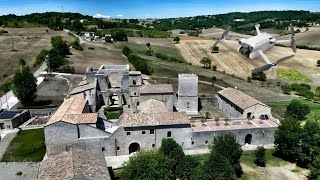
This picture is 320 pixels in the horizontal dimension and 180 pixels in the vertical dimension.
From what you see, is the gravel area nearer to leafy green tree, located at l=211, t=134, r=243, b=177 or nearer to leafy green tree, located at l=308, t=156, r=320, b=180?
leafy green tree, located at l=211, t=134, r=243, b=177

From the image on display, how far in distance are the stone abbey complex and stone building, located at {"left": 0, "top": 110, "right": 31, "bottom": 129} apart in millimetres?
8779

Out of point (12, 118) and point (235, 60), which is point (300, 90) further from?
point (12, 118)

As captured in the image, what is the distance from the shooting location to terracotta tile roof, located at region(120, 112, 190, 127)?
42.5m

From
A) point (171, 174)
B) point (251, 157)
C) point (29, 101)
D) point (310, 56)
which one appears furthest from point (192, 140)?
point (310, 56)

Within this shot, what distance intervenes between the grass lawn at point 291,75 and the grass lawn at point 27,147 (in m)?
62.9

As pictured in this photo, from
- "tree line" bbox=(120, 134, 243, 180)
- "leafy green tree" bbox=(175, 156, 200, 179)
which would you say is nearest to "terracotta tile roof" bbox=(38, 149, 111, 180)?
"tree line" bbox=(120, 134, 243, 180)

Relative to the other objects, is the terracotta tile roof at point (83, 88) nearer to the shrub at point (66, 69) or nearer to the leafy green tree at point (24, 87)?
the leafy green tree at point (24, 87)

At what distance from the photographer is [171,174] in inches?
1351

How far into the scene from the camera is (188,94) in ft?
183

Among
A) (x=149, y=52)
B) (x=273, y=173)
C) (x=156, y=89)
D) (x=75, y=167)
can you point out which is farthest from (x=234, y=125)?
(x=149, y=52)

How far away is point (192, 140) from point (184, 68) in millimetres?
56009

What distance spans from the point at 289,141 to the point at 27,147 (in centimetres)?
3326

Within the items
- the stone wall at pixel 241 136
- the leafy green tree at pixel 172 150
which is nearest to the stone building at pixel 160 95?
the stone wall at pixel 241 136

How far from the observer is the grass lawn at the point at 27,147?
138ft
